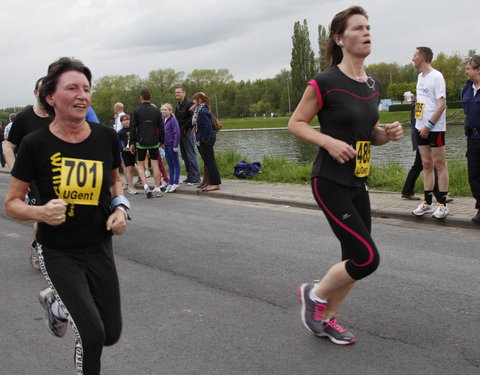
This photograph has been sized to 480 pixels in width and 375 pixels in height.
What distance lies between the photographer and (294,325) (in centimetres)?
414

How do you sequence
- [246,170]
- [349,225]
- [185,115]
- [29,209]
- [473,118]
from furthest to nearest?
1. [246,170]
2. [185,115]
3. [473,118]
4. [349,225]
5. [29,209]

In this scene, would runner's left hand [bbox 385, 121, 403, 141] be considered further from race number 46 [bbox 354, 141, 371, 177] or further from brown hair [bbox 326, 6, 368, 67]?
brown hair [bbox 326, 6, 368, 67]

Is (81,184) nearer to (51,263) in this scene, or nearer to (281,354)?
(51,263)

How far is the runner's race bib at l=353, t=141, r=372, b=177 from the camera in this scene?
351 centimetres

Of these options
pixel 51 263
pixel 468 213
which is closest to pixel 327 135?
pixel 51 263

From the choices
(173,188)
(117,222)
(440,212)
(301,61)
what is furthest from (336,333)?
(301,61)

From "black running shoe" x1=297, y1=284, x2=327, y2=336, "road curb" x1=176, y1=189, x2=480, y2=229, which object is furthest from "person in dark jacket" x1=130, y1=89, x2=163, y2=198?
"black running shoe" x1=297, y1=284, x2=327, y2=336

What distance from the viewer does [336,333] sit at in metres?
3.78

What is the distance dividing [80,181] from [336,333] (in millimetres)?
2052

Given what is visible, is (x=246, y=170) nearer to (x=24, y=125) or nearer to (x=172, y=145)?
(x=172, y=145)

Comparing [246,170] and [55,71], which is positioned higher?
[55,71]

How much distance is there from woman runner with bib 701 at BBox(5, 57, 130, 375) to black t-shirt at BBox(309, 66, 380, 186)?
137cm

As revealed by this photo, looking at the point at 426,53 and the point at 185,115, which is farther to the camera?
the point at 185,115

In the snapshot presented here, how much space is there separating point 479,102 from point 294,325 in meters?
4.46
